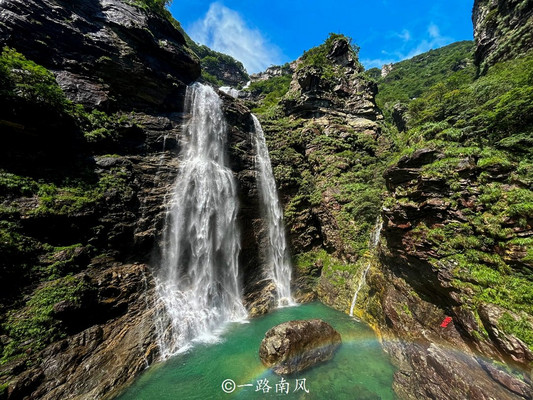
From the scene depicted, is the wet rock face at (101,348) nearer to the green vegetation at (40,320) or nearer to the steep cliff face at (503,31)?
the green vegetation at (40,320)

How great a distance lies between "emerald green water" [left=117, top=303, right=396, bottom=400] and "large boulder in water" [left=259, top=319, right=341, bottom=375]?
271 mm

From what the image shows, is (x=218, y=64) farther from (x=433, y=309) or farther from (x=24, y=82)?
(x=433, y=309)

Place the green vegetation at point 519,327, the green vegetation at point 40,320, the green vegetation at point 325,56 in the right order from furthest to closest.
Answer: the green vegetation at point 325,56 → the green vegetation at point 40,320 → the green vegetation at point 519,327

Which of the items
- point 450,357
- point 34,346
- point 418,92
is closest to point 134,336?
point 34,346

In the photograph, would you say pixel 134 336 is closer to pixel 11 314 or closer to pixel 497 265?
pixel 11 314

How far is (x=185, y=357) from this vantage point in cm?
996

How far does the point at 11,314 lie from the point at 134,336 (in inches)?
170

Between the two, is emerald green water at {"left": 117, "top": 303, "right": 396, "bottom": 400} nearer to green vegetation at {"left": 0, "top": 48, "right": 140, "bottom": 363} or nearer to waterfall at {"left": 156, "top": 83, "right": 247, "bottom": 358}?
waterfall at {"left": 156, "top": 83, "right": 247, "bottom": 358}

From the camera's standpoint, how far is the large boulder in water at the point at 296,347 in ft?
28.5

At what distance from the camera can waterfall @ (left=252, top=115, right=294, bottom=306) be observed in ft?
56.2

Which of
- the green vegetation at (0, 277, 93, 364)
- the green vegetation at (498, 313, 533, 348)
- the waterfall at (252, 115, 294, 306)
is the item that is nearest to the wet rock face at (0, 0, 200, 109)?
the waterfall at (252, 115, 294, 306)

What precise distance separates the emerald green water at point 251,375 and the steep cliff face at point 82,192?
58.8 inches

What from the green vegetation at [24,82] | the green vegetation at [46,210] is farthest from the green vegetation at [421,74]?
the green vegetation at [24,82]
